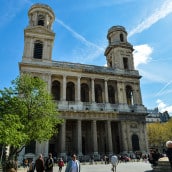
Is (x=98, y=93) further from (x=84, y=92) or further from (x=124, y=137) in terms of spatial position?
(x=124, y=137)

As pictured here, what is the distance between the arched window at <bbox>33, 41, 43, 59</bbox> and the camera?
35.7 meters

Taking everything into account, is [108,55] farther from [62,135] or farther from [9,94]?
[9,94]

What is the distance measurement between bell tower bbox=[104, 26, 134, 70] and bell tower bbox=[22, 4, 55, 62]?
43.0 ft

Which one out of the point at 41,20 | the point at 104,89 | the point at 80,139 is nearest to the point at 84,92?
the point at 104,89

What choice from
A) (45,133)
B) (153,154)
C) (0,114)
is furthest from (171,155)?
(0,114)

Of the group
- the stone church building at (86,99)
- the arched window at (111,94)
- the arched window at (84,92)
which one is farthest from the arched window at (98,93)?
the arched window at (84,92)

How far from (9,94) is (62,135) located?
41.2 feet

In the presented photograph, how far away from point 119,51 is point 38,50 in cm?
1659

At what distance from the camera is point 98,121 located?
35.9m

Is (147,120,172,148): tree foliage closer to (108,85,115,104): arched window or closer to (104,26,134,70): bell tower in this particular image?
(108,85,115,104): arched window

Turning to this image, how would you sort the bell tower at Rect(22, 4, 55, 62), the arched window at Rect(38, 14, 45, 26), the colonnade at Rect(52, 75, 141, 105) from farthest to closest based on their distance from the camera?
the arched window at Rect(38, 14, 45, 26) → the bell tower at Rect(22, 4, 55, 62) → the colonnade at Rect(52, 75, 141, 105)

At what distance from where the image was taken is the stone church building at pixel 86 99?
32.6 metres

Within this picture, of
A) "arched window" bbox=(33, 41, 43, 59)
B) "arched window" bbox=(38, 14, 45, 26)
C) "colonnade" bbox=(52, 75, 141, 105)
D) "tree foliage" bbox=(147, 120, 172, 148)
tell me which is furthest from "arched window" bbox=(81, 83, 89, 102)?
"tree foliage" bbox=(147, 120, 172, 148)

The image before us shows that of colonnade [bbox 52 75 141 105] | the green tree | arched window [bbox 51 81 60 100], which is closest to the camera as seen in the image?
the green tree
